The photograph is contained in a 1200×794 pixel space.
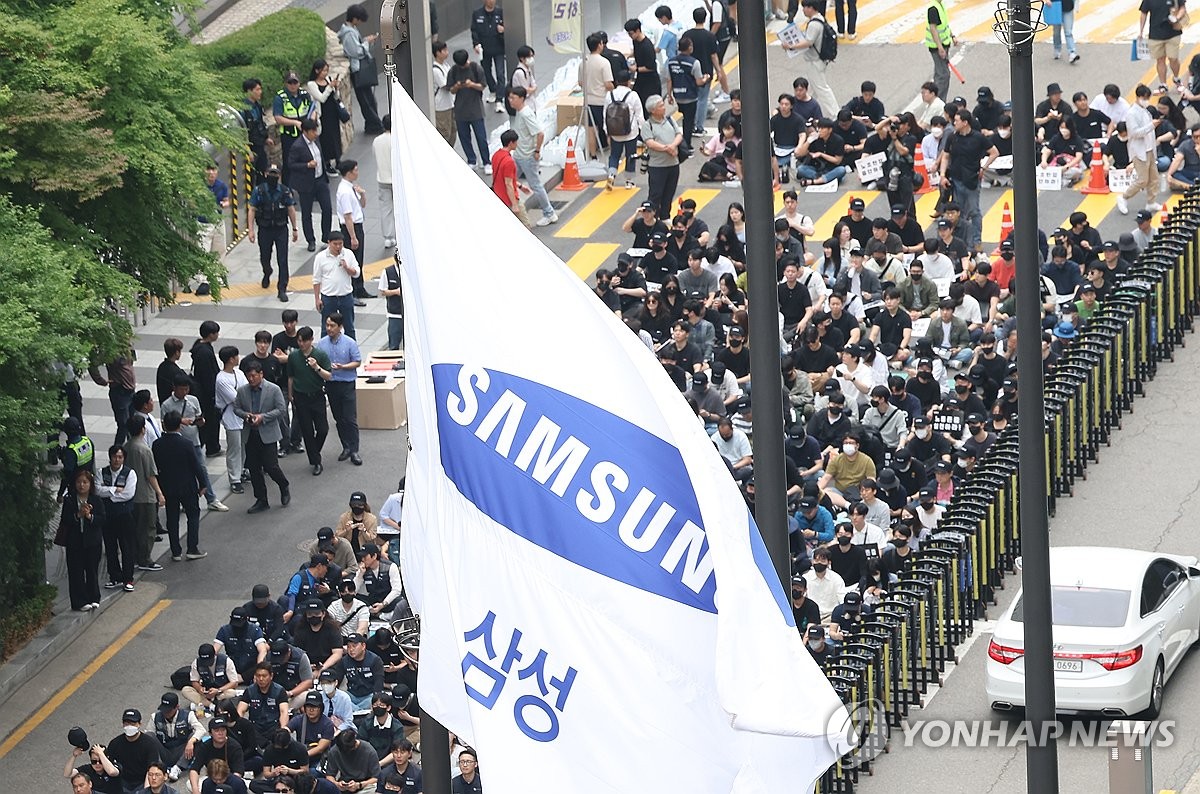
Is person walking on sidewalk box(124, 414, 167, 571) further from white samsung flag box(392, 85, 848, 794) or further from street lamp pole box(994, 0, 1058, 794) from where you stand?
white samsung flag box(392, 85, 848, 794)

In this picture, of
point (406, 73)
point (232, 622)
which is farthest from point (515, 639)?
point (232, 622)

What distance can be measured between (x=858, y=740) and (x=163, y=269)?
8803 mm

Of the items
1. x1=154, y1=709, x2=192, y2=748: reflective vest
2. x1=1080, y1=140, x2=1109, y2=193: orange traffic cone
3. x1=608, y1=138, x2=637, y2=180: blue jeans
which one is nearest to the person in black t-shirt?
x1=608, y1=138, x2=637, y2=180: blue jeans

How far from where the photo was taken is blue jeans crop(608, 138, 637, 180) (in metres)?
32.3

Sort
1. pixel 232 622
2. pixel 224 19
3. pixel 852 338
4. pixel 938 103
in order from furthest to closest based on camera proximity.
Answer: pixel 224 19 < pixel 938 103 < pixel 852 338 < pixel 232 622

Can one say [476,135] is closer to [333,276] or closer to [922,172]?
[922,172]

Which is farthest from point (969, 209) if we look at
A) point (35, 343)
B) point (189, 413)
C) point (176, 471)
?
point (35, 343)

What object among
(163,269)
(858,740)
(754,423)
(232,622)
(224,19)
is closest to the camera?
(754,423)

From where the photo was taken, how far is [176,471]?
23141 mm

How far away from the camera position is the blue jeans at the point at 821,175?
31.6 m

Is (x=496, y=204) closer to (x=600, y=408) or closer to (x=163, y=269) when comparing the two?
(x=600, y=408)

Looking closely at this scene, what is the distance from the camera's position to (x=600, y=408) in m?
8.16

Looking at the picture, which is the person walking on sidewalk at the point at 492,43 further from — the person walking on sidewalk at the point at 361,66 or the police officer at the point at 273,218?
the police officer at the point at 273,218

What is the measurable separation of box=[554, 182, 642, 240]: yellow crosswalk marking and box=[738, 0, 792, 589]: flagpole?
2098 centimetres
